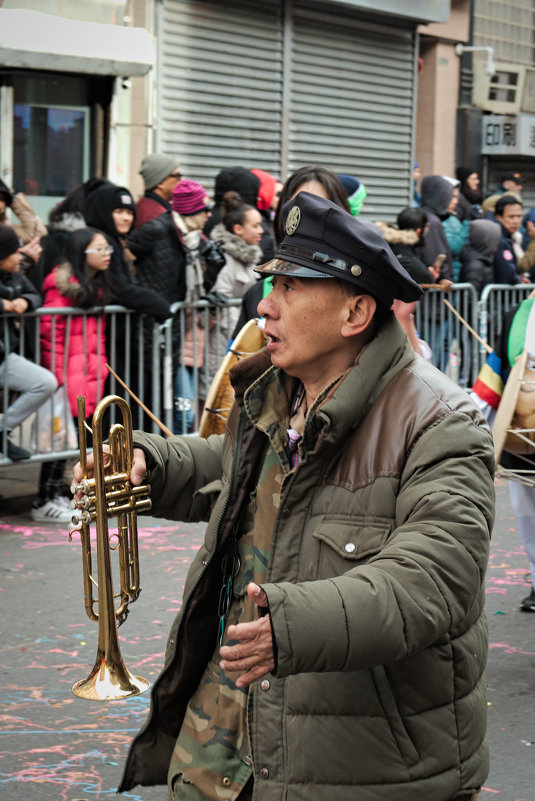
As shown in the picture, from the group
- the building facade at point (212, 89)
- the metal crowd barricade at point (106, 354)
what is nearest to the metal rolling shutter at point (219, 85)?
the building facade at point (212, 89)

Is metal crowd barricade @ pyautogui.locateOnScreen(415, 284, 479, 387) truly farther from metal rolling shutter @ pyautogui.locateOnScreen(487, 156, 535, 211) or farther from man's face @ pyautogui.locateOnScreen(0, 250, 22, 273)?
metal rolling shutter @ pyautogui.locateOnScreen(487, 156, 535, 211)

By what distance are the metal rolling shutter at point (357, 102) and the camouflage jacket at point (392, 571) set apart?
43.5 ft

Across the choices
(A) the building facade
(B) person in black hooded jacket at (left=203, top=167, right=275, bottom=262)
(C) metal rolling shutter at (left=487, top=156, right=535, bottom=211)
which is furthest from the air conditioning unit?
(B) person in black hooded jacket at (left=203, top=167, right=275, bottom=262)

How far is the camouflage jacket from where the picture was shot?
7.48 feet

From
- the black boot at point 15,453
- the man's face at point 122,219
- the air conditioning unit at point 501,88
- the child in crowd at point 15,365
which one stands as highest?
the air conditioning unit at point 501,88

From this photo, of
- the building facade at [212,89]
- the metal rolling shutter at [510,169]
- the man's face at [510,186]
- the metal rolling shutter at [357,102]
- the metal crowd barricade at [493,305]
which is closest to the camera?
the metal crowd barricade at [493,305]

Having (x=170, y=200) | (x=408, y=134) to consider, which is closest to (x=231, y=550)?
(x=170, y=200)

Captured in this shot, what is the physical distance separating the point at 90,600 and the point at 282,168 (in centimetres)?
1284

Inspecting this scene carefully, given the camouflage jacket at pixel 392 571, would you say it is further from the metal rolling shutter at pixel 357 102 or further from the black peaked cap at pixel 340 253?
the metal rolling shutter at pixel 357 102

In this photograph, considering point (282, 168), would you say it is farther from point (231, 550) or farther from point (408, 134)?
point (231, 550)

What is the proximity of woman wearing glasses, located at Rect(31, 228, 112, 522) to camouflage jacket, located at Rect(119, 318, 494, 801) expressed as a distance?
540cm

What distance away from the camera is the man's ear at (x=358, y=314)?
267 centimetres

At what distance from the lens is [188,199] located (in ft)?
30.9

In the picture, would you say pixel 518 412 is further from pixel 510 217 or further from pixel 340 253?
pixel 510 217
